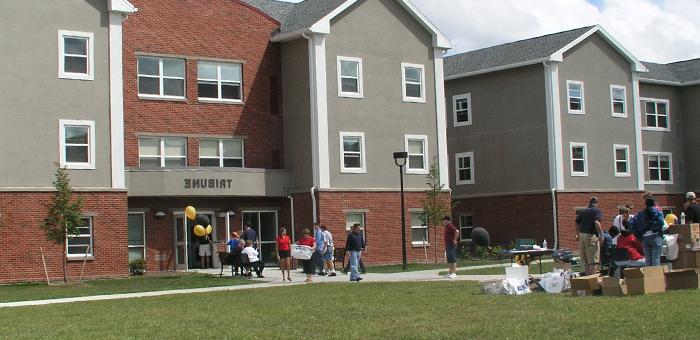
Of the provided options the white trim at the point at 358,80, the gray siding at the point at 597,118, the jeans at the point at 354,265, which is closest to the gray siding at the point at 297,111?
the white trim at the point at 358,80

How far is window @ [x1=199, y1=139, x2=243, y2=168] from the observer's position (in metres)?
38.5

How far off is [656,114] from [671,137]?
166 centimetres

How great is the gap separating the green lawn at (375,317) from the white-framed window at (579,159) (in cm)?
2637

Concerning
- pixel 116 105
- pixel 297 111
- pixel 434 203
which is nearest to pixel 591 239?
pixel 116 105

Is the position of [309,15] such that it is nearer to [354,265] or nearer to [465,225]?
[465,225]

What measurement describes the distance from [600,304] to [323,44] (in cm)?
2379

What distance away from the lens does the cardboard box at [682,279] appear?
18.9 m

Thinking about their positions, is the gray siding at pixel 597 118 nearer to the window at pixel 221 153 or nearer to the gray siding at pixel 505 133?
the gray siding at pixel 505 133

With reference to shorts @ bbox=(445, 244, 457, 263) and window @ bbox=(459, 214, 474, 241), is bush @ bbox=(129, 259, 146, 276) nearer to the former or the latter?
shorts @ bbox=(445, 244, 457, 263)

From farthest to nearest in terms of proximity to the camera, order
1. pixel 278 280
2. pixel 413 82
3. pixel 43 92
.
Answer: pixel 413 82 < pixel 43 92 < pixel 278 280

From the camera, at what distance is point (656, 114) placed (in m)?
53.5

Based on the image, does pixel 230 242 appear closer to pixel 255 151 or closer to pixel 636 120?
pixel 255 151

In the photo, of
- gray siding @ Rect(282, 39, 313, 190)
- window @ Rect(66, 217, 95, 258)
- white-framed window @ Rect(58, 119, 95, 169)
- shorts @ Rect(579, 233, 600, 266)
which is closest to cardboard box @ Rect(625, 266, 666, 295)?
shorts @ Rect(579, 233, 600, 266)

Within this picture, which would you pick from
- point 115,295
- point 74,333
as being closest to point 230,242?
point 115,295
